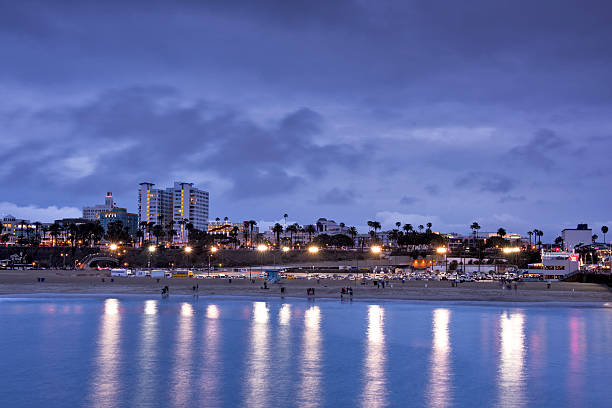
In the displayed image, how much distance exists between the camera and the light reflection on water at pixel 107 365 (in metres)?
25.0

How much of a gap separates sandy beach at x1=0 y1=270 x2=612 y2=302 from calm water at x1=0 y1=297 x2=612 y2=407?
840 inches

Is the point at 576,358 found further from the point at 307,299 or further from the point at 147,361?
the point at 307,299

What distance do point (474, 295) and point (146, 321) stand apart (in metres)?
54.5

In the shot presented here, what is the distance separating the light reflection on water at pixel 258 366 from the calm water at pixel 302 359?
72 millimetres

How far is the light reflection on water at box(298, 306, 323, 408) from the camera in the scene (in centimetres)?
2516

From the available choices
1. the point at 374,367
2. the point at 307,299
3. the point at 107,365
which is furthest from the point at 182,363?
the point at 307,299

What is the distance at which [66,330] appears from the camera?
4684cm

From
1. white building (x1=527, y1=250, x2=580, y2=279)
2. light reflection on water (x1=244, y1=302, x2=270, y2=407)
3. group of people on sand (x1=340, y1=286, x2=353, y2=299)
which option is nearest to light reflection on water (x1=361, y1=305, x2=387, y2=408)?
light reflection on water (x1=244, y1=302, x2=270, y2=407)

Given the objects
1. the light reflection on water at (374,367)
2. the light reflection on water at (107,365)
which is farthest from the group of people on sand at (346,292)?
the light reflection on water at (107,365)

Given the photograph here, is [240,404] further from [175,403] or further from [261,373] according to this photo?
[261,373]

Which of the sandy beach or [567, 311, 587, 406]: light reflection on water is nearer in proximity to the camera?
[567, 311, 587, 406]: light reflection on water

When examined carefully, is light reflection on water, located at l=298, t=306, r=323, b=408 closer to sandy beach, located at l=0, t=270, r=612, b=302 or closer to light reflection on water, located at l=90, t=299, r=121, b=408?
light reflection on water, located at l=90, t=299, r=121, b=408

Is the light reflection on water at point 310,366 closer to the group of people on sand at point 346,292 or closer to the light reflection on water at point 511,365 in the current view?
the light reflection on water at point 511,365

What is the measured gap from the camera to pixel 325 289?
92375 millimetres
